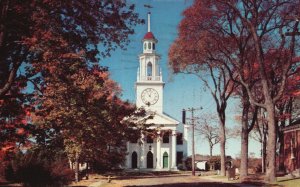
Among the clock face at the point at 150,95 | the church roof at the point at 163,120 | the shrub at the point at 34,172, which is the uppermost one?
the clock face at the point at 150,95

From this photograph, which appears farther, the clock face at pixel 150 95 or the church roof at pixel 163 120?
the clock face at pixel 150 95

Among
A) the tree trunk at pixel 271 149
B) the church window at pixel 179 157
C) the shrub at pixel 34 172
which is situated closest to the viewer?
the shrub at pixel 34 172

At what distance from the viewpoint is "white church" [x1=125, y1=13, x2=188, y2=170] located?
8288cm

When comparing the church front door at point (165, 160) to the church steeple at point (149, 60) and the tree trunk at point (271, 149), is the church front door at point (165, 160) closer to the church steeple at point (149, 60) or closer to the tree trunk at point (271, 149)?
the church steeple at point (149, 60)

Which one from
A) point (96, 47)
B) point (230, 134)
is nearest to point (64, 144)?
point (96, 47)

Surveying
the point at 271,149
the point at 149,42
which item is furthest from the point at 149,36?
the point at 271,149

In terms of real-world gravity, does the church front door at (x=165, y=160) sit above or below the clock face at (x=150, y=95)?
below

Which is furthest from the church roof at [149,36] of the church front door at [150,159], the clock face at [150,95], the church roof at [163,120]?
the church front door at [150,159]

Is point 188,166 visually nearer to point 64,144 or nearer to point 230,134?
point 230,134

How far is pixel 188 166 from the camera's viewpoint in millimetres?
87938

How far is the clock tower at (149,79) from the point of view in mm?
84562

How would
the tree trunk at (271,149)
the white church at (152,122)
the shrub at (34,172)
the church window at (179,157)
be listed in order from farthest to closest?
1. the church window at (179,157)
2. the white church at (152,122)
3. the tree trunk at (271,149)
4. the shrub at (34,172)

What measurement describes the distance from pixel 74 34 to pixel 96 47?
96cm

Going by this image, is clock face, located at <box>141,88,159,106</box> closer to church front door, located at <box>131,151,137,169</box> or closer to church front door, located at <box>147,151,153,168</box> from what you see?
church front door, located at <box>147,151,153,168</box>
